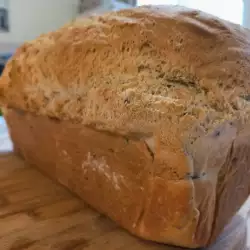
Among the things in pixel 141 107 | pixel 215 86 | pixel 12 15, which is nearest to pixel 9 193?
pixel 141 107

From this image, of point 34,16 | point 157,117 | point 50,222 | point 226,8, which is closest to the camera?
point 157,117

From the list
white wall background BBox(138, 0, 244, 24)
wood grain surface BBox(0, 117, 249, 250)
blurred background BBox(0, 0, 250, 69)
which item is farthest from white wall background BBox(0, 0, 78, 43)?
wood grain surface BBox(0, 117, 249, 250)

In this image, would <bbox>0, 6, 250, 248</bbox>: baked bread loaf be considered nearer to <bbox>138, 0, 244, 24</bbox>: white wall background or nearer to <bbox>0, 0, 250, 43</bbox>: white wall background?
<bbox>138, 0, 244, 24</bbox>: white wall background

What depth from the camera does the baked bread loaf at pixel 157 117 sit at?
646 mm

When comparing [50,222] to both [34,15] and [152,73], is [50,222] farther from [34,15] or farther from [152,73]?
[34,15]

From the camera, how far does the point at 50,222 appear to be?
83 cm

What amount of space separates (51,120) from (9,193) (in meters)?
0.23

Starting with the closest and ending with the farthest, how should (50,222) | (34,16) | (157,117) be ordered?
(157,117) → (50,222) → (34,16)

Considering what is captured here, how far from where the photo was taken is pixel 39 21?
2508 mm

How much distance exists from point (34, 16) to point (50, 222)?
77.3 inches

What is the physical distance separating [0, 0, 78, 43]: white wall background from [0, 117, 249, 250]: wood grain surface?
1.57m

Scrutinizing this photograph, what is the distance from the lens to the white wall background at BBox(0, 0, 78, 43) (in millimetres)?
2389

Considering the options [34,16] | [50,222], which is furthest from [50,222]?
[34,16]

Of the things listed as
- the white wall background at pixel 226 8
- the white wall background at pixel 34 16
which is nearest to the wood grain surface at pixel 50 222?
the white wall background at pixel 226 8
